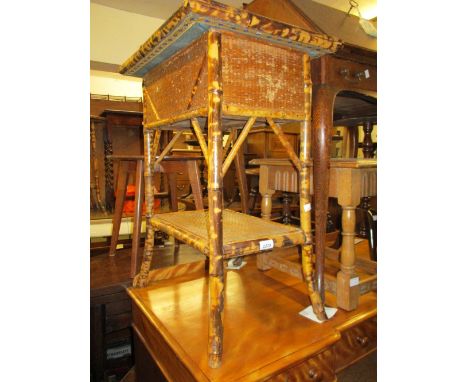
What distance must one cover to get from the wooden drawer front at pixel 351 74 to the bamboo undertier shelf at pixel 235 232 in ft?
1.73

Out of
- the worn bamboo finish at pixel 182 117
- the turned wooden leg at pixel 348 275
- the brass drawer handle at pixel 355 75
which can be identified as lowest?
the turned wooden leg at pixel 348 275

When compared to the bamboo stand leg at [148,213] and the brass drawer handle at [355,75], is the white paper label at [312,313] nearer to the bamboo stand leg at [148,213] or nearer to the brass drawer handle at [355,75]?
the bamboo stand leg at [148,213]

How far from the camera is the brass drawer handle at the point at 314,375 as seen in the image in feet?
2.77

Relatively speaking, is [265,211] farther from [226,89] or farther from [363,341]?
[226,89]

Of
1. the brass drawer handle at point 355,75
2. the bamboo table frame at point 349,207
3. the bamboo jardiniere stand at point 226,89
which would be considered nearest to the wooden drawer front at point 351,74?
the brass drawer handle at point 355,75

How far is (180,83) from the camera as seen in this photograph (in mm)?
896

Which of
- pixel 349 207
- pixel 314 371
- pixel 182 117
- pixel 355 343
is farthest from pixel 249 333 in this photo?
pixel 182 117

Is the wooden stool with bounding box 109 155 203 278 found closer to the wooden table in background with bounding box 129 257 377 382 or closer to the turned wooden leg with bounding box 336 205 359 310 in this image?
the wooden table in background with bounding box 129 257 377 382

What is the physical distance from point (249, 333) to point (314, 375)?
21 cm

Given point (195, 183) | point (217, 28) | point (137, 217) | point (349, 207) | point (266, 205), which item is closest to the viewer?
point (217, 28)
